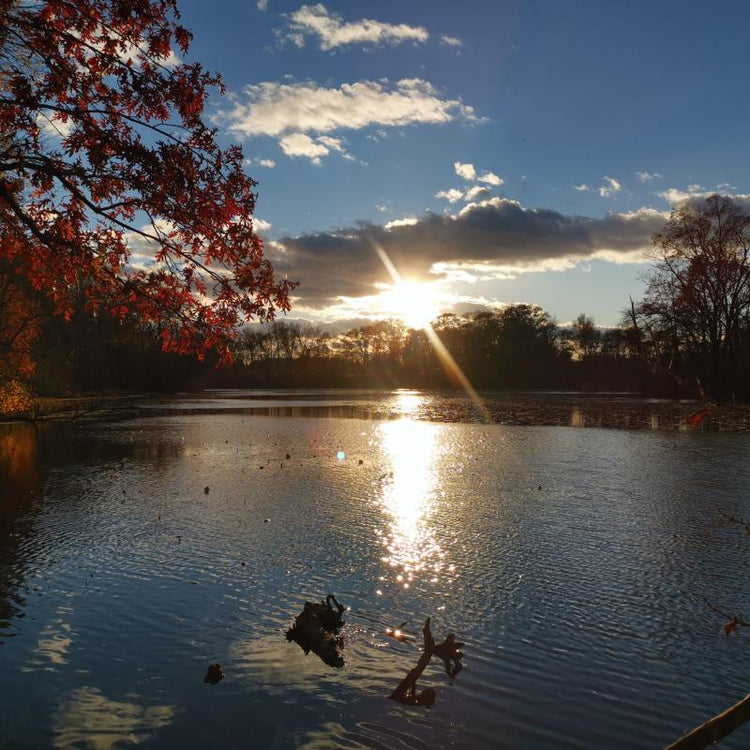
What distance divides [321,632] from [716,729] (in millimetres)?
4497

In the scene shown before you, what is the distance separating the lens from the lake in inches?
181

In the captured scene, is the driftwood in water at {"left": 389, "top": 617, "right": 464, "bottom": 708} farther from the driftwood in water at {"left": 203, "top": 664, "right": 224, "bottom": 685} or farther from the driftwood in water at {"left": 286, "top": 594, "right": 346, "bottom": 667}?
the driftwood in water at {"left": 203, "top": 664, "right": 224, "bottom": 685}

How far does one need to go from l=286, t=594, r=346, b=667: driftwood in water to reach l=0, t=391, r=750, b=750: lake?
11 cm

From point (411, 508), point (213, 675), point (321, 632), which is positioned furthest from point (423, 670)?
point (411, 508)

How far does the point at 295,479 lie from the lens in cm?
1498

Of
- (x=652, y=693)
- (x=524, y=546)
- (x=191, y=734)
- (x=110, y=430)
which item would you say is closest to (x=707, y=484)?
(x=524, y=546)

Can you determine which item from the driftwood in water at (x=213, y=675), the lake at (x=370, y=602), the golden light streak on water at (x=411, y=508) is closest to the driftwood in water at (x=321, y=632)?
the lake at (x=370, y=602)

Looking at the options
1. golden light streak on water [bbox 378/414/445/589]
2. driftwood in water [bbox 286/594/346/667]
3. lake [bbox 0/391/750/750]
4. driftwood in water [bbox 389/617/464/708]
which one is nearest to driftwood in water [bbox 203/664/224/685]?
lake [bbox 0/391/750/750]

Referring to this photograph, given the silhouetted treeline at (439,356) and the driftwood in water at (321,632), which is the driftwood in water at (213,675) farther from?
the silhouetted treeline at (439,356)

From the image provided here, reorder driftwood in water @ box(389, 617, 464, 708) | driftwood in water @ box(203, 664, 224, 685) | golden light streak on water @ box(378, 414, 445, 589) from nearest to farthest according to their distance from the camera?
driftwood in water @ box(389, 617, 464, 708)
driftwood in water @ box(203, 664, 224, 685)
golden light streak on water @ box(378, 414, 445, 589)

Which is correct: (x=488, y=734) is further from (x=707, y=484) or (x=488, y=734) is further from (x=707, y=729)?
(x=707, y=484)

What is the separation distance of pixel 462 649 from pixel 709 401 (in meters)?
4.17

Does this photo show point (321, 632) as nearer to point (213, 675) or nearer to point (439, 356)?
point (213, 675)

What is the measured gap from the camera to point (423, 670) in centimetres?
511
